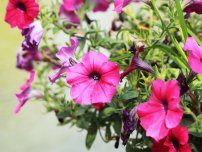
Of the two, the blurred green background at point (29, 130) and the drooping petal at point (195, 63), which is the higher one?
the drooping petal at point (195, 63)

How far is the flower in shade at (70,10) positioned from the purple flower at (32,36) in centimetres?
19

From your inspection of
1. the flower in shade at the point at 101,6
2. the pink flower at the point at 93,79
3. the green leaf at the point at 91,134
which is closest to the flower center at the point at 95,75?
the pink flower at the point at 93,79

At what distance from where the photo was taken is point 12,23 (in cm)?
82

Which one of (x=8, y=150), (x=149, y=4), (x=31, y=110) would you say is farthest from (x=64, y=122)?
(x=31, y=110)

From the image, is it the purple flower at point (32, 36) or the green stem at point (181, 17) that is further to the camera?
the purple flower at point (32, 36)

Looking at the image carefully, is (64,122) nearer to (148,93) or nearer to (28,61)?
(28,61)

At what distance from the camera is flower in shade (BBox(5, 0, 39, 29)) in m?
0.81

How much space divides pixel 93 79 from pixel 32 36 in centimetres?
17

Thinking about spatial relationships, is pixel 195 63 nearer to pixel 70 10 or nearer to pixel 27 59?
pixel 70 10

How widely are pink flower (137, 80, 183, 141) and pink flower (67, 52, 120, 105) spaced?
53mm

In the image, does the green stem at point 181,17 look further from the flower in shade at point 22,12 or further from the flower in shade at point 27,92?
the flower in shade at point 27,92

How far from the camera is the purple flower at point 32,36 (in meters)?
0.80

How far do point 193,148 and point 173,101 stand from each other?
0.66 ft

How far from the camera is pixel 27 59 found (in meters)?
1.25
